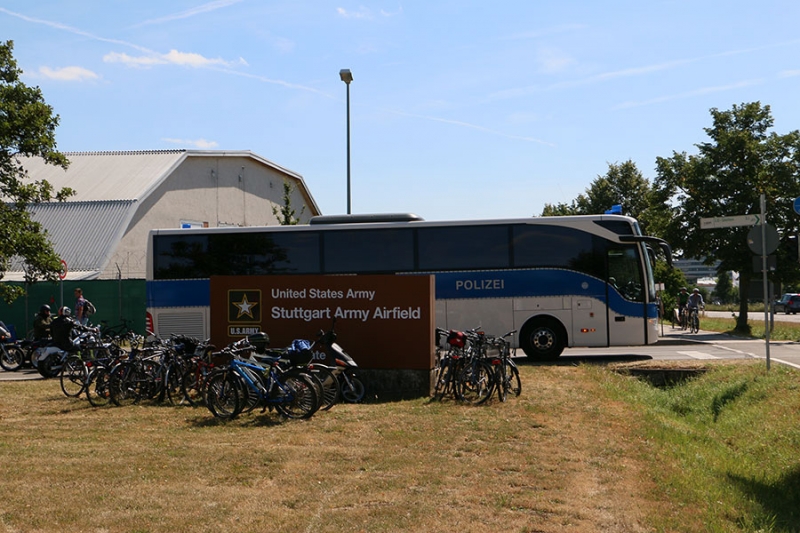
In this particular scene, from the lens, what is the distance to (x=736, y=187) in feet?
98.5

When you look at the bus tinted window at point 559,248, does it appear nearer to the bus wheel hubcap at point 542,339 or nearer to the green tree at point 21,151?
the bus wheel hubcap at point 542,339

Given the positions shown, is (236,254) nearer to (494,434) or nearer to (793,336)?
(494,434)

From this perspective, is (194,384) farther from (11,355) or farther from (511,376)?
(11,355)

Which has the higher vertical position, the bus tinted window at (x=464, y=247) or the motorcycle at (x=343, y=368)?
the bus tinted window at (x=464, y=247)

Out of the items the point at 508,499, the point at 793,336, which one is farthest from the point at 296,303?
the point at 793,336

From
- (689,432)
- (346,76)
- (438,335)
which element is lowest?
(689,432)

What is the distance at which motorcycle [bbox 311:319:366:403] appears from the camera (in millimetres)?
12750

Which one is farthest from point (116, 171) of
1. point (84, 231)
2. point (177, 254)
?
point (177, 254)

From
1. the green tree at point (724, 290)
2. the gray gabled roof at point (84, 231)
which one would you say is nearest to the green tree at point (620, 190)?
the gray gabled roof at point (84, 231)

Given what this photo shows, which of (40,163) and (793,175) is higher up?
(40,163)

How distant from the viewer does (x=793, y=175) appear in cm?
2981

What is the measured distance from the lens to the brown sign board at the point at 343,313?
13.5 meters

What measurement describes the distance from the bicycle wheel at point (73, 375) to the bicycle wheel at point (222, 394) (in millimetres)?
3648

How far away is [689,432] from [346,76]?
63.2 ft
